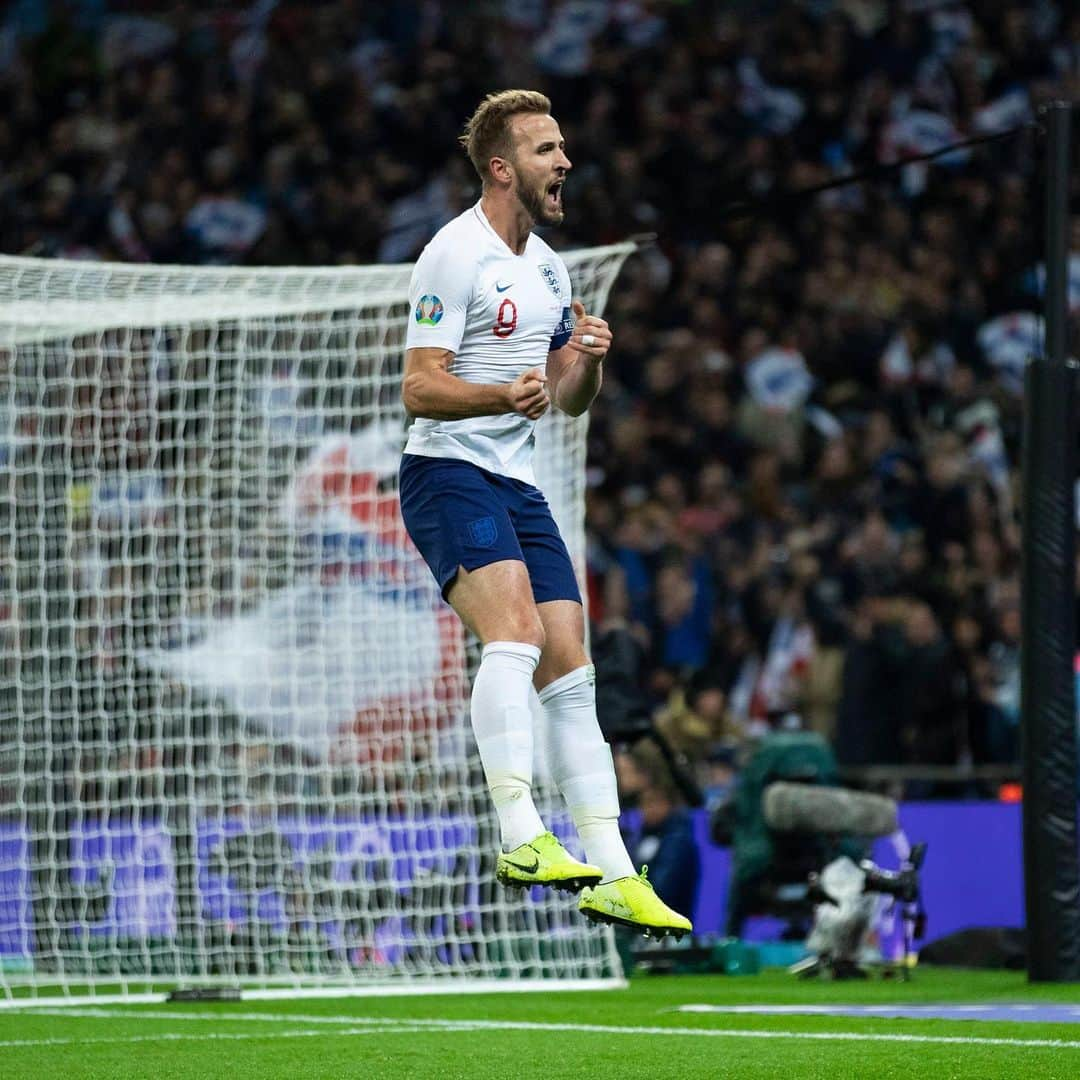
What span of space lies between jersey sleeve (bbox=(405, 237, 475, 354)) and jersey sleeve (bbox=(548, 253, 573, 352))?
441 millimetres

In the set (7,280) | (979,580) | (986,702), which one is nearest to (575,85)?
(979,580)

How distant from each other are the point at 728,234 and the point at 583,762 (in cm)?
1219

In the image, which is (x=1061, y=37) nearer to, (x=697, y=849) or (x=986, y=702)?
(x=986, y=702)

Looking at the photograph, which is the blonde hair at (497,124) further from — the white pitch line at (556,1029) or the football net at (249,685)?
the football net at (249,685)

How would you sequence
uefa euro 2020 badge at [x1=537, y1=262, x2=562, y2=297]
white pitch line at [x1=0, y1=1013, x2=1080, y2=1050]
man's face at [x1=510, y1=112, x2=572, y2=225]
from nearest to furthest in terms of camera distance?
1. man's face at [x1=510, y1=112, x2=572, y2=225]
2. uefa euro 2020 badge at [x1=537, y1=262, x2=562, y2=297]
3. white pitch line at [x1=0, y1=1013, x2=1080, y2=1050]

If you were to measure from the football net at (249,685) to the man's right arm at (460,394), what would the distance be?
4729mm

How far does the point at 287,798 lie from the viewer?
1098 centimetres

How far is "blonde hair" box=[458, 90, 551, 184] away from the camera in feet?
20.1

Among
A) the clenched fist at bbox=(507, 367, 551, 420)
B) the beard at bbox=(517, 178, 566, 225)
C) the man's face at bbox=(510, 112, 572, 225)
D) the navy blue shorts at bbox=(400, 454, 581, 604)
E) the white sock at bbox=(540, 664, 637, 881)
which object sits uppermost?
the man's face at bbox=(510, 112, 572, 225)

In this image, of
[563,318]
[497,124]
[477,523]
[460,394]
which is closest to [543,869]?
[477,523]

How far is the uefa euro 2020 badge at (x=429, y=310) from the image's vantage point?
5.95m

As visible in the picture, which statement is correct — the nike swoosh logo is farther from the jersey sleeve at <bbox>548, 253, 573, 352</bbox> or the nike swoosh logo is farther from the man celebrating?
the jersey sleeve at <bbox>548, 253, 573, 352</bbox>

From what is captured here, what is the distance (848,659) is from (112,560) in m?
4.83

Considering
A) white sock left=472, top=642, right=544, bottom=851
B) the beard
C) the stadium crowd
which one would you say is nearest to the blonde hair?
the beard
